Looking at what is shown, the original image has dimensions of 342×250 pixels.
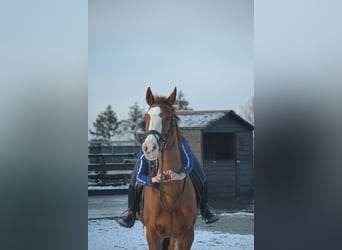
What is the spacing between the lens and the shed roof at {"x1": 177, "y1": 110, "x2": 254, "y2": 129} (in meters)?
4.86

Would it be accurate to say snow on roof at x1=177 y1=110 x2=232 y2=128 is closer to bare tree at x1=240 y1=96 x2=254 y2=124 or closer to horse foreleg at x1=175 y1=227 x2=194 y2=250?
bare tree at x1=240 y1=96 x2=254 y2=124

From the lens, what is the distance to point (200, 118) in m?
5.16

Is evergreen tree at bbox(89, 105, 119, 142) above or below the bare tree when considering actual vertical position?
below

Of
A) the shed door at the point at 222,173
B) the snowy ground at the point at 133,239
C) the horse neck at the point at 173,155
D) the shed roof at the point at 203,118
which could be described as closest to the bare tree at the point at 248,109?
the shed roof at the point at 203,118

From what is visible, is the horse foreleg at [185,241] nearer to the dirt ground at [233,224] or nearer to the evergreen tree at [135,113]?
the evergreen tree at [135,113]

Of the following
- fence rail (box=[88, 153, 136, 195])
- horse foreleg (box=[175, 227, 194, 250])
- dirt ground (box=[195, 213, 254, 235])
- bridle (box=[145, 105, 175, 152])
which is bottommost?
dirt ground (box=[195, 213, 254, 235])

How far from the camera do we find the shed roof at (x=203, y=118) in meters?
4.86

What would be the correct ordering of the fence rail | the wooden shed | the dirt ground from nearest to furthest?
the fence rail < the wooden shed < the dirt ground

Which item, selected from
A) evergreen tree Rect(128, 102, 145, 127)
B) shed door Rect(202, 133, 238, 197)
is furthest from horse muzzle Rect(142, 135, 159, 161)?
shed door Rect(202, 133, 238, 197)
